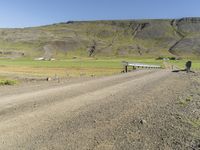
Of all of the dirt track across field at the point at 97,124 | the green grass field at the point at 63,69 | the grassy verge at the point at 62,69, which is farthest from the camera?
the grassy verge at the point at 62,69

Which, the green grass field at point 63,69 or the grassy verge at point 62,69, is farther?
the grassy verge at point 62,69

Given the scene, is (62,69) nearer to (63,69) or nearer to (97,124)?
(63,69)

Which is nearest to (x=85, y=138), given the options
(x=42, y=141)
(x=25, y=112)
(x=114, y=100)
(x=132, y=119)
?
(x=42, y=141)

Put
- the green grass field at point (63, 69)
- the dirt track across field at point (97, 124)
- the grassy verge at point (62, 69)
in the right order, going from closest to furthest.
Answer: the dirt track across field at point (97, 124), the green grass field at point (63, 69), the grassy verge at point (62, 69)

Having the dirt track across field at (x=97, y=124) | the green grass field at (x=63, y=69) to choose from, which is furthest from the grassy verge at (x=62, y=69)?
the dirt track across field at (x=97, y=124)

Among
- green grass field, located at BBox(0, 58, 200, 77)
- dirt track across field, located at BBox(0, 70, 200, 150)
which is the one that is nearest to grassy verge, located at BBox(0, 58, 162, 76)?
green grass field, located at BBox(0, 58, 200, 77)

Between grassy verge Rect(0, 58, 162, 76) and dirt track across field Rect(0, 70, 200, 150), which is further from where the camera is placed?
grassy verge Rect(0, 58, 162, 76)

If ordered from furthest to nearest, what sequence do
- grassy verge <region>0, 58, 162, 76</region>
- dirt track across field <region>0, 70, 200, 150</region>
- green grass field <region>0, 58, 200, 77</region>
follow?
grassy verge <region>0, 58, 162, 76</region>
green grass field <region>0, 58, 200, 77</region>
dirt track across field <region>0, 70, 200, 150</region>

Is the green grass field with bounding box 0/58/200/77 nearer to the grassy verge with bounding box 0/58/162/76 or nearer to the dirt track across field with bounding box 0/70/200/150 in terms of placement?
the grassy verge with bounding box 0/58/162/76

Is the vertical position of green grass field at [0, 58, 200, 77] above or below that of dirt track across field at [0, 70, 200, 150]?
below

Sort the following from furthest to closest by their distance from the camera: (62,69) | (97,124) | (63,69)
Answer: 1. (63,69)
2. (62,69)
3. (97,124)

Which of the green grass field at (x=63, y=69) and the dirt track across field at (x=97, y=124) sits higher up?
the dirt track across field at (x=97, y=124)

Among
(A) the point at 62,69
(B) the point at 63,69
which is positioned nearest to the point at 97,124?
(A) the point at 62,69

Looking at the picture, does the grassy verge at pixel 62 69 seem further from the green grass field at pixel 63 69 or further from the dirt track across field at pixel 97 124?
the dirt track across field at pixel 97 124
